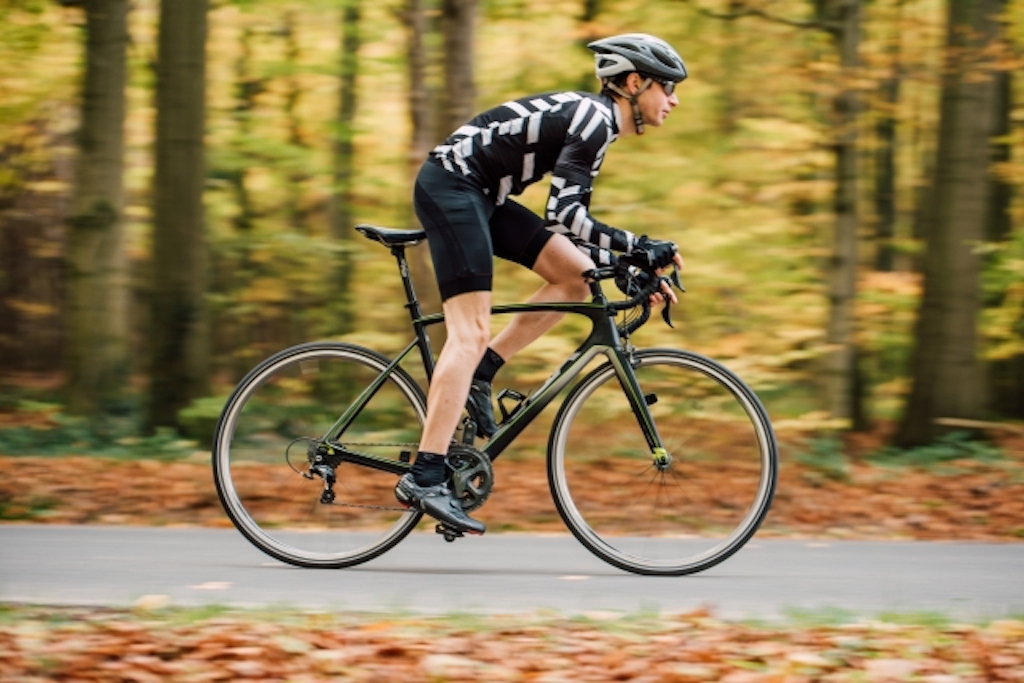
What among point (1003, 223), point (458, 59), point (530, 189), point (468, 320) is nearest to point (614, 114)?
point (468, 320)

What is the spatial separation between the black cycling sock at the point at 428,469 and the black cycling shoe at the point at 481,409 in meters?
0.22

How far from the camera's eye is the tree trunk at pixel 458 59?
750 cm

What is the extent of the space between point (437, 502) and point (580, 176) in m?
1.40

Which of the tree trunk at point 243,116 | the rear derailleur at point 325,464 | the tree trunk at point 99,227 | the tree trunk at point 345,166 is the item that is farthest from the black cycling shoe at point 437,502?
the tree trunk at point 243,116

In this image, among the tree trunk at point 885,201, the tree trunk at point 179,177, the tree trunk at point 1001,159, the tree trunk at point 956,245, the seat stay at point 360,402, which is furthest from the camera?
the tree trunk at point 885,201

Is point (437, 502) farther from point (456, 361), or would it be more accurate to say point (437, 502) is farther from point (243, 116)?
point (243, 116)

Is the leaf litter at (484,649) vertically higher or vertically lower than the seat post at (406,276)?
lower

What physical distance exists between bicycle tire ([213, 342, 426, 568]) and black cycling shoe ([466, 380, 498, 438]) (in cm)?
26

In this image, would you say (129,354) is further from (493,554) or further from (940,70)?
(940,70)

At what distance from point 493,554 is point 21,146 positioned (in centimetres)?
1153

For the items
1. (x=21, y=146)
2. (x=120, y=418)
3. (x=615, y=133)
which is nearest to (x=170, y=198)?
(x=120, y=418)

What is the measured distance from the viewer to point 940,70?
29.3 ft

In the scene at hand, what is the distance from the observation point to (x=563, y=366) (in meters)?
5.11

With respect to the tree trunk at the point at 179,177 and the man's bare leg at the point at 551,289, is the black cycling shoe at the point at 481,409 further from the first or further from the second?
the tree trunk at the point at 179,177
